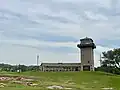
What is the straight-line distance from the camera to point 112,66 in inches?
3669

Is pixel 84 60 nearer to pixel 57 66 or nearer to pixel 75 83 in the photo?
pixel 57 66

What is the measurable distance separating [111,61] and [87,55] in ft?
27.2

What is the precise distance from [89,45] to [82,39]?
5268 millimetres

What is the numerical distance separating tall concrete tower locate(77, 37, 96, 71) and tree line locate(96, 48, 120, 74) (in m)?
5.32

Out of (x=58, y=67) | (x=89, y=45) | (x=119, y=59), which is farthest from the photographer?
(x=58, y=67)

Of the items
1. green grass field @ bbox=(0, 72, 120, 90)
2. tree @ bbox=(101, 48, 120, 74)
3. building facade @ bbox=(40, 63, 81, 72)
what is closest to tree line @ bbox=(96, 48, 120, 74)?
tree @ bbox=(101, 48, 120, 74)

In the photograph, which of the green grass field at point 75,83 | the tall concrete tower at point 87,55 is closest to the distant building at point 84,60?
the tall concrete tower at point 87,55

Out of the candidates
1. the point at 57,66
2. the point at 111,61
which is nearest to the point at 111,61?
the point at 111,61

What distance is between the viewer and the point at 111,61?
3588 inches

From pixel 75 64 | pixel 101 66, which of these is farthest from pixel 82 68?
pixel 101 66

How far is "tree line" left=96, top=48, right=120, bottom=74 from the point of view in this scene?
85900 millimetres

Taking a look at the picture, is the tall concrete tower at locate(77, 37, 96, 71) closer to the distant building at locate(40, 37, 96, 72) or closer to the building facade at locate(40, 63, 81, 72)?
the distant building at locate(40, 37, 96, 72)

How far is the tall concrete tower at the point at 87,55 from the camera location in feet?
304

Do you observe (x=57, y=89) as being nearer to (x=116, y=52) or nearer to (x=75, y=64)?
(x=116, y=52)
